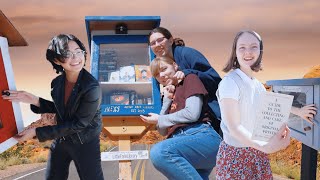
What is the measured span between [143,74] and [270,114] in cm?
290

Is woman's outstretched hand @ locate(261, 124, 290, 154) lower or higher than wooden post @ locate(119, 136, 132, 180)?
higher

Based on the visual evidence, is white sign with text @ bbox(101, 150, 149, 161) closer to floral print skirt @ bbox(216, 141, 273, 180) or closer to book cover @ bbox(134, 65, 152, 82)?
book cover @ bbox(134, 65, 152, 82)

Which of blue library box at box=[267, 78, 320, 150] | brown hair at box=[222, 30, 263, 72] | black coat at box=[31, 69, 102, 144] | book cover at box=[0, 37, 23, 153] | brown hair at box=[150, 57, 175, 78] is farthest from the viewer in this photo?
brown hair at box=[150, 57, 175, 78]

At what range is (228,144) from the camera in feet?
9.35

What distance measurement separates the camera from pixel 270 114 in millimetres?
2635

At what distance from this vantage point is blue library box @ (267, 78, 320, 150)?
348 centimetres

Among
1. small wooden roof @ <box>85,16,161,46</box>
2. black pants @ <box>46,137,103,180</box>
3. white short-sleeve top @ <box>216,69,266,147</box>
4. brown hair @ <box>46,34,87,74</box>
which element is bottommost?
black pants @ <box>46,137,103,180</box>

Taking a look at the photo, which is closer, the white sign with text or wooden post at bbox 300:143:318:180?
wooden post at bbox 300:143:318:180

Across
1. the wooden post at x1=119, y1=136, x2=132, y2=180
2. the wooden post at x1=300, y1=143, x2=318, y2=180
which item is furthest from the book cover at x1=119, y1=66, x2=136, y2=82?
the wooden post at x1=300, y1=143, x2=318, y2=180

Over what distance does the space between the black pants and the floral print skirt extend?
0.87m

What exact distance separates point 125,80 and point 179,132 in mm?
2023

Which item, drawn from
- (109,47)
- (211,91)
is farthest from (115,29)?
(211,91)

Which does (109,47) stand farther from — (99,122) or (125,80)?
(99,122)

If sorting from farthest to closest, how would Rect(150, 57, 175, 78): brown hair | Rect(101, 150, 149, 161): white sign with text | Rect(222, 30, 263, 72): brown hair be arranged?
1. Rect(101, 150, 149, 161): white sign with text
2. Rect(150, 57, 175, 78): brown hair
3. Rect(222, 30, 263, 72): brown hair
